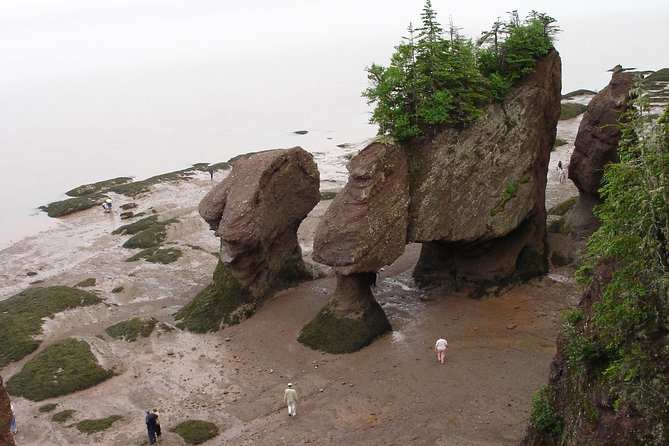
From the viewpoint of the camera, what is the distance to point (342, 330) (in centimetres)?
Result: 3053

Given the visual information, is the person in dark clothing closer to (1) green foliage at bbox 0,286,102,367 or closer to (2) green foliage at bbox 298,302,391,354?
(2) green foliage at bbox 298,302,391,354

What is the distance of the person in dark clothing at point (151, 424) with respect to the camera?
949 inches

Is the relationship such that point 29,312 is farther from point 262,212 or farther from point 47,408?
point 262,212

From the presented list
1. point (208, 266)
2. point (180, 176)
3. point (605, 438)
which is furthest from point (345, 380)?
point (180, 176)

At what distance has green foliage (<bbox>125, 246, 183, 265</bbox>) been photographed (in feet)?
155

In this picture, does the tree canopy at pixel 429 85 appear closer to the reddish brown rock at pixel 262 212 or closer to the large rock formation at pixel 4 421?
the reddish brown rock at pixel 262 212

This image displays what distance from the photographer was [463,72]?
1205 inches

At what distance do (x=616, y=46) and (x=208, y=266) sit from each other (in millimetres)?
192960

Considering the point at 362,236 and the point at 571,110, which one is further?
the point at 571,110

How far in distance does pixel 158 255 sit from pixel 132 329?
14090 millimetres

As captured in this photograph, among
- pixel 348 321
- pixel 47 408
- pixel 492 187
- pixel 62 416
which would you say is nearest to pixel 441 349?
pixel 348 321

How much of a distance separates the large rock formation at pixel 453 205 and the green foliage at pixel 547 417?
12438 millimetres

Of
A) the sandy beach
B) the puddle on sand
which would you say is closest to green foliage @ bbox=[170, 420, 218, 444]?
the sandy beach

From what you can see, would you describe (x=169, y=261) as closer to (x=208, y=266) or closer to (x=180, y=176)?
(x=208, y=266)
